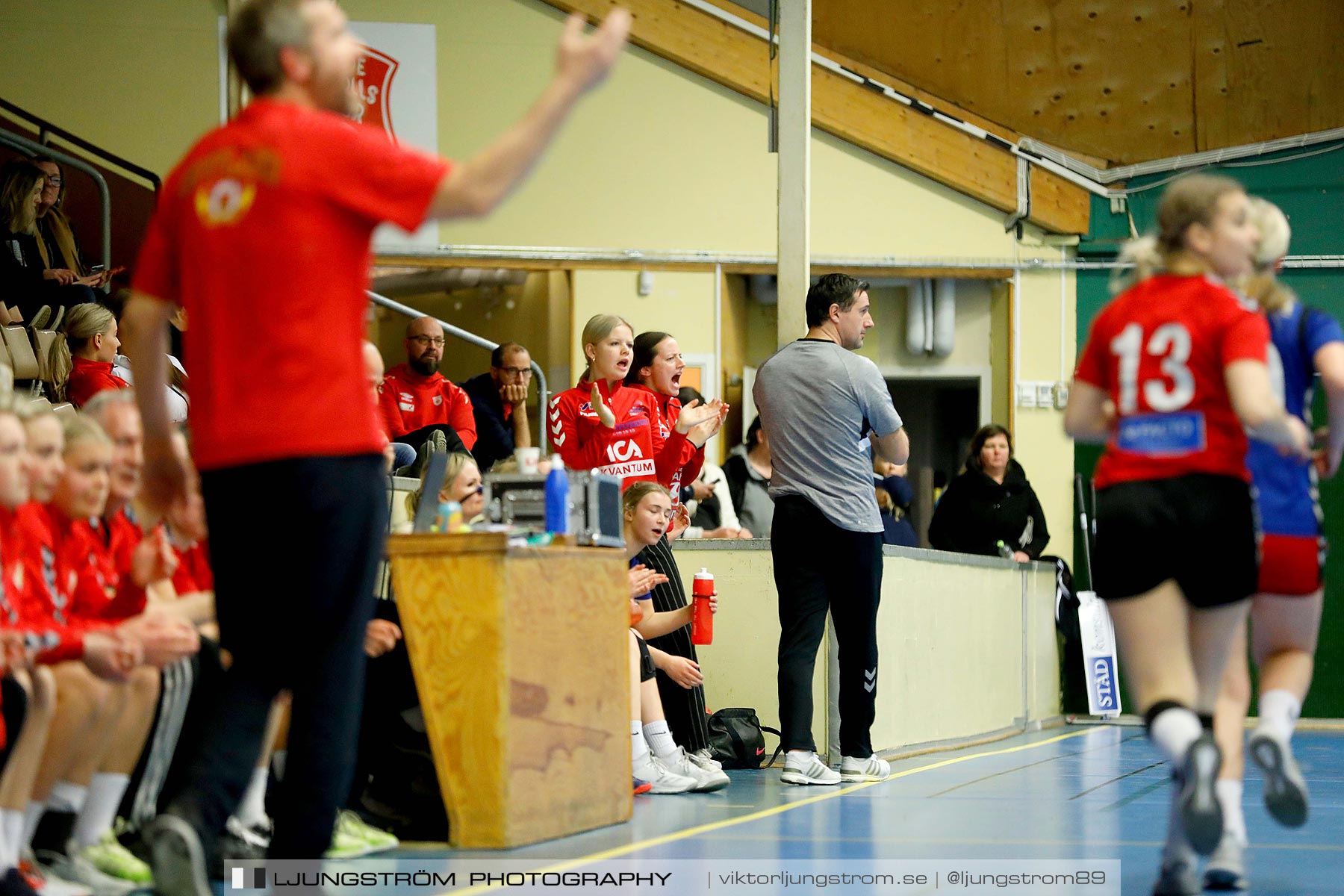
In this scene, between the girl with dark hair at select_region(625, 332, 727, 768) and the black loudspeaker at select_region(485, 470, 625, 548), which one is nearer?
the black loudspeaker at select_region(485, 470, 625, 548)

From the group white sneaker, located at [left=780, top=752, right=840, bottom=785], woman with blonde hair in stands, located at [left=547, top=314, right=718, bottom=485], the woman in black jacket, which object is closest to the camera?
white sneaker, located at [left=780, top=752, right=840, bottom=785]

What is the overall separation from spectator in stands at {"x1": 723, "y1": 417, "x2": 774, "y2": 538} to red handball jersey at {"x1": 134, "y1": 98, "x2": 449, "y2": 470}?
5710 millimetres

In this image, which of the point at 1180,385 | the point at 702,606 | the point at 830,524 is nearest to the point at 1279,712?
the point at 1180,385

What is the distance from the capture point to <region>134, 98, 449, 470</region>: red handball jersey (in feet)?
7.00

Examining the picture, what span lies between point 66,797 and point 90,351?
2.98 m

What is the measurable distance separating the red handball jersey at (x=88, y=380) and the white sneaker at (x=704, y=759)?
98.9 inches

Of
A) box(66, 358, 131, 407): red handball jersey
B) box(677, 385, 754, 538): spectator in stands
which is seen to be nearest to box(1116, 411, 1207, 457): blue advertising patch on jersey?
box(66, 358, 131, 407): red handball jersey

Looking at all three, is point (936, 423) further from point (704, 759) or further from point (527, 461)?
point (527, 461)

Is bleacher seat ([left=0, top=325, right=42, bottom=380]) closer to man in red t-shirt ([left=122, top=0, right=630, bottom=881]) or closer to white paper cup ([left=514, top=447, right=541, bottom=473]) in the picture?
white paper cup ([left=514, top=447, right=541, bottom=473])

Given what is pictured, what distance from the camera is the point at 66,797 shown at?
3.14 metres

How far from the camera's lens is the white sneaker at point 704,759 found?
213 inches

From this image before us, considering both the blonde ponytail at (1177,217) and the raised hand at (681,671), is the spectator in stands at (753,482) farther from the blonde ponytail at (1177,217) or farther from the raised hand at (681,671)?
the blonde ponytail at (1177,217)

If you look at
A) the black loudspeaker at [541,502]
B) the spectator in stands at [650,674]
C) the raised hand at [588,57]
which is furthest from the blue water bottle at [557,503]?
the raised hand at [588,57]

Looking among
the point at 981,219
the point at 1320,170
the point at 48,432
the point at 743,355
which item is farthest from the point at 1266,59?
the point at 48,432
